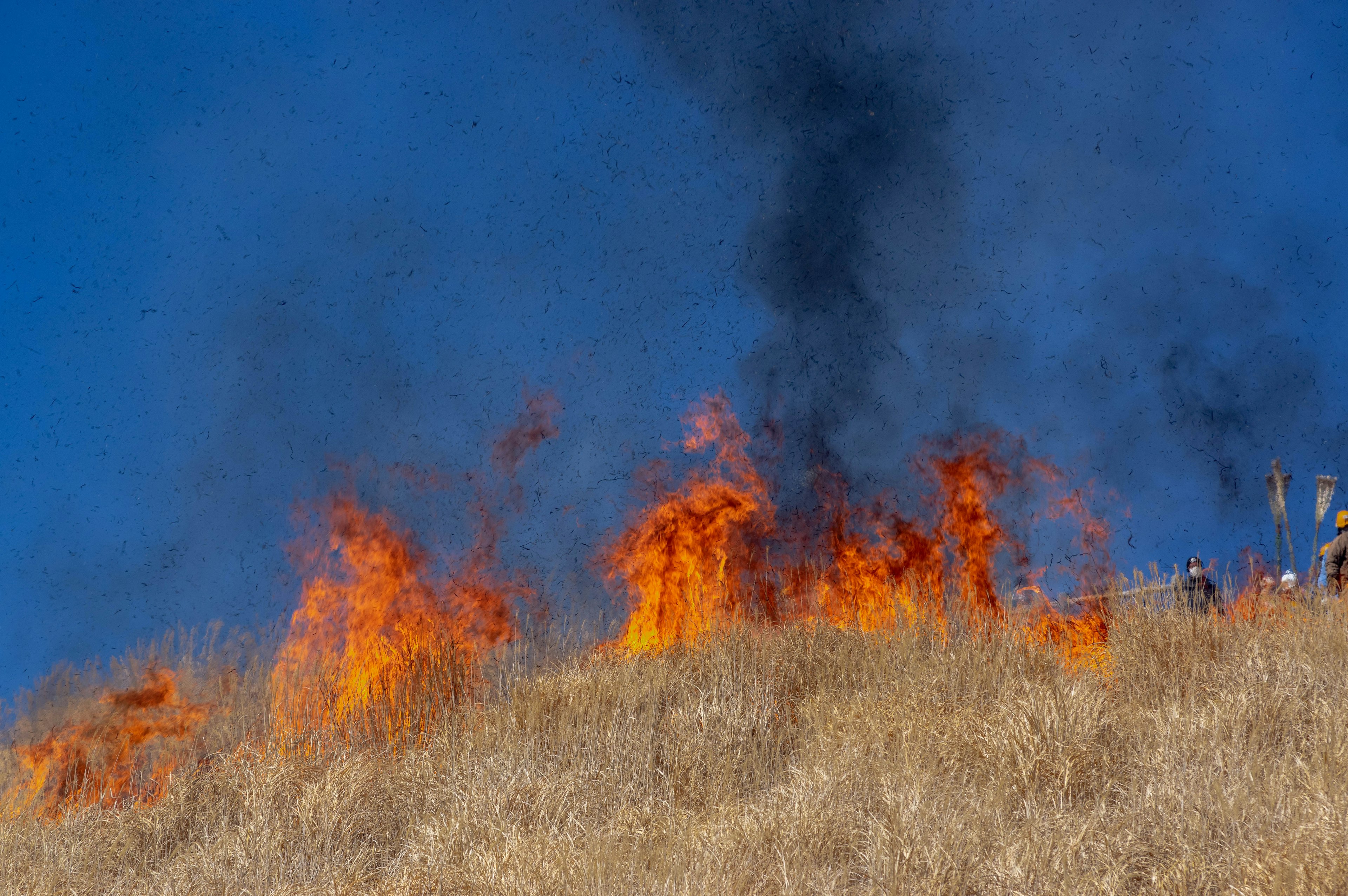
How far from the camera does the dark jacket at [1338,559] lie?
10.4 m

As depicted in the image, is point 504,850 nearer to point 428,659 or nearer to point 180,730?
point 428,659

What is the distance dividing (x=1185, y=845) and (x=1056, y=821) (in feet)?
1.98

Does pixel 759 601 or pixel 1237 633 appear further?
pixel 759 601

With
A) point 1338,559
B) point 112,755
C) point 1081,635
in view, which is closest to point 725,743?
point 1081,635

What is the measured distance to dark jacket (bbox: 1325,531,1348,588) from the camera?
10.4 metres

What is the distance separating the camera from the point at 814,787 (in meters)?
4.97

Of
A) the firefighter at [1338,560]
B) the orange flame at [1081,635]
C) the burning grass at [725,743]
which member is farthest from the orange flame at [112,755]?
the firefighter at [1338,560]

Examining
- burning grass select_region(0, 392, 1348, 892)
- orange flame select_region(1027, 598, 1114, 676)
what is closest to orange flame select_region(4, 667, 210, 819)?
burning grass select_region(0, 392, 1348, 892)

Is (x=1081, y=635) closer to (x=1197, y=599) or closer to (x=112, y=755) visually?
(x=1197, y=599)

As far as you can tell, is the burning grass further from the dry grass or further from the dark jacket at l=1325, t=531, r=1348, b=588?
the dark jacket at l=1325, t=531, r=1348, b=588

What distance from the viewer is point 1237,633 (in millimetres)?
6918

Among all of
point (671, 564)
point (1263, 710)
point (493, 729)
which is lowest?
point (1263, 710)

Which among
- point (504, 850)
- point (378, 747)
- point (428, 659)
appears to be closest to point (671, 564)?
point (428, 659)

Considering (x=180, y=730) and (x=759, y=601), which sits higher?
(x=759, y=601)
